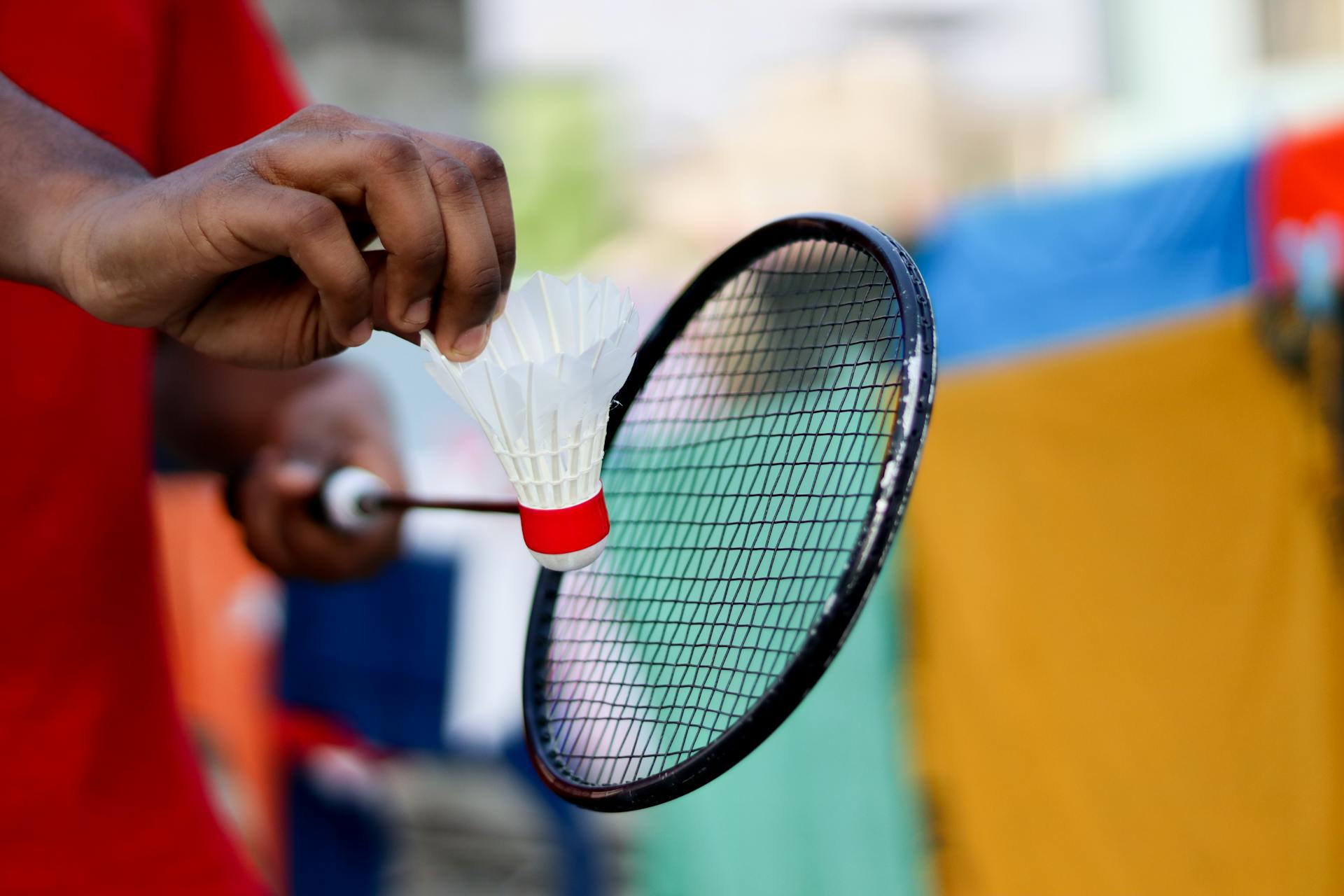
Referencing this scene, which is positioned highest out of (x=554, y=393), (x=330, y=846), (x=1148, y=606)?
(x=554, y=393)

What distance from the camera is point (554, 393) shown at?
0.73 metres

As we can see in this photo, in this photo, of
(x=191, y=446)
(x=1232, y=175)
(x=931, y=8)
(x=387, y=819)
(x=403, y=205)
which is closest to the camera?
(x=403, y=205)

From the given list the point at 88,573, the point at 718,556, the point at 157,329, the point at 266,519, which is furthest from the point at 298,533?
the point at 718,556

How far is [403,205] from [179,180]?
0.13 metres

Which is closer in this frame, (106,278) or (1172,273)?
(106,278)

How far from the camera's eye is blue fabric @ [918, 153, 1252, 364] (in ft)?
9.84

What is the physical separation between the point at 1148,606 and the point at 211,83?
6.59ft

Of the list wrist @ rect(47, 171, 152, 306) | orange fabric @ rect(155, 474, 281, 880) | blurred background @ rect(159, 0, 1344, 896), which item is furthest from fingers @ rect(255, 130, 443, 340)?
orange fabric @ rect(155, 474, 281, 880)

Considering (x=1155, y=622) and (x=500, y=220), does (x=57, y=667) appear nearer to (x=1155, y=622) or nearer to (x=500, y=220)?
(x=500, y=220)

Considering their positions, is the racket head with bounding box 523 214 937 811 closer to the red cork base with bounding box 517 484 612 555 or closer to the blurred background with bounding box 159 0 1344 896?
the red cork base with bounding box 517 484 612 555

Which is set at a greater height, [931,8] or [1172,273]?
[931,8]

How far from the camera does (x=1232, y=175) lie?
9.71ft

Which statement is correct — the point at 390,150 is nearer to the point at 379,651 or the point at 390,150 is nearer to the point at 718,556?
the point at 718,556

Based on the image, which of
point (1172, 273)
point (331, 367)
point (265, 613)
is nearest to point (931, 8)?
point (1172, 273)
